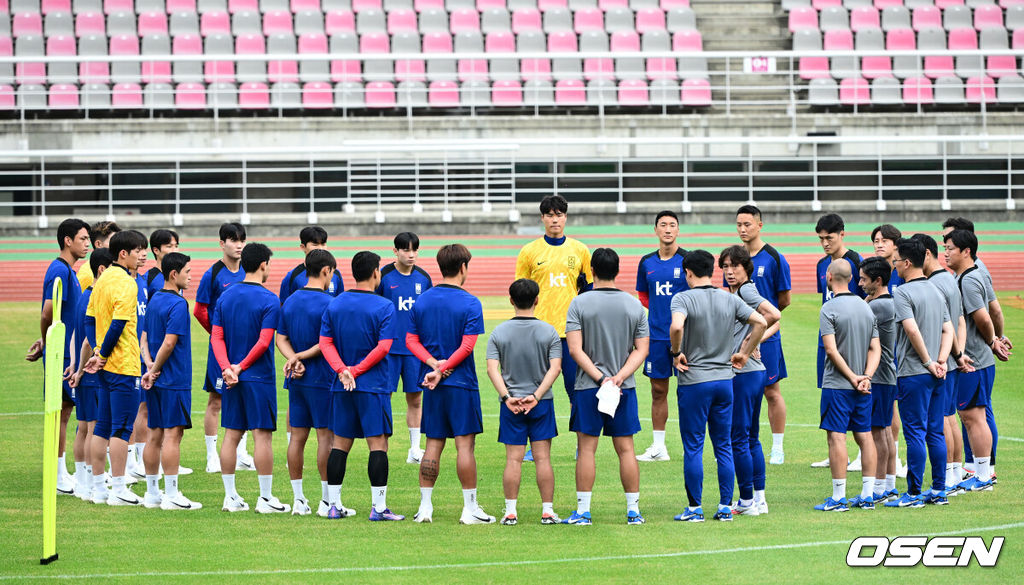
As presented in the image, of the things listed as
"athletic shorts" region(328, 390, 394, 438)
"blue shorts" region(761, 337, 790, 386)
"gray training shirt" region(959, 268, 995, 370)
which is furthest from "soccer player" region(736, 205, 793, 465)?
"athletic shorts" region(328, 390, 394, 438)

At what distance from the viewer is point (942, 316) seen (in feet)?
31.8

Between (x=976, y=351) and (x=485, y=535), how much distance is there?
4604 mm

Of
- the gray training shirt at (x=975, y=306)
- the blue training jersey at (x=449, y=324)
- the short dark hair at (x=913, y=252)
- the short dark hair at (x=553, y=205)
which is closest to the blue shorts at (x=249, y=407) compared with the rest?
the blue training jersey at (x=449, y=324)

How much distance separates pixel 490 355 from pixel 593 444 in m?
1.01

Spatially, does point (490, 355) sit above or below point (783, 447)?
above

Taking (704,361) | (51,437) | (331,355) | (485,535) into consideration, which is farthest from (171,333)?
(704,361)

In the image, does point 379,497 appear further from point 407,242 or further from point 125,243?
point 125,243

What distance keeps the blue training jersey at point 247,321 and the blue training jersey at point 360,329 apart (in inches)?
→ 24.1

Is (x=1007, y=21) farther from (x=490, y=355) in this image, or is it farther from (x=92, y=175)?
(x=490, y=355)

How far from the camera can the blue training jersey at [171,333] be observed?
9656 mm

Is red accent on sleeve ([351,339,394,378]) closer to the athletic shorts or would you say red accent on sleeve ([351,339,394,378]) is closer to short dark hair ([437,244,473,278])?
the athletic shorts

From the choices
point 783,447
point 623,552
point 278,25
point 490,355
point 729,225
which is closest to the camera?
point 623,552

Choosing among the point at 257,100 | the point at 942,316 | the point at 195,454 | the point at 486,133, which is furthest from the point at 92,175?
the point at 942,316

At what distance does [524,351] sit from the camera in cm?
886
